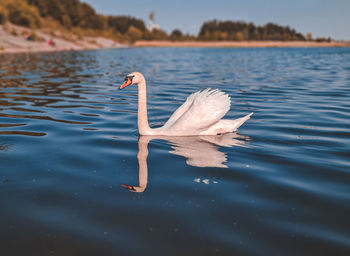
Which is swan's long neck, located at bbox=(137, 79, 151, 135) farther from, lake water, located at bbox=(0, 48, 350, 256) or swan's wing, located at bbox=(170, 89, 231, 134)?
swan's wing, located at bbox=(170, 89, 231, 134)

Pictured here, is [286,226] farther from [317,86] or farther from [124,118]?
[317,86]

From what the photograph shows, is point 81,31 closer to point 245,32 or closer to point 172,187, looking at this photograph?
point 172,187

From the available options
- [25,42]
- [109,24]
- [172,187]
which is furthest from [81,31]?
[172,187]

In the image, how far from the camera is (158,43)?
140m

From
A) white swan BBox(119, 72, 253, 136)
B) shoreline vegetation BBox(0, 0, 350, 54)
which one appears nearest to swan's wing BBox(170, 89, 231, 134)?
white swan BBox(119, 72, 253, 136)

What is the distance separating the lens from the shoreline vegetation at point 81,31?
1993 inches

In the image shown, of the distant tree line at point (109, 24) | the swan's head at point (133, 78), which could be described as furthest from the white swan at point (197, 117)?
the distant tree line at point (109, 24)

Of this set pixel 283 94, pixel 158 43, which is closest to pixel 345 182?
pixel 283 94

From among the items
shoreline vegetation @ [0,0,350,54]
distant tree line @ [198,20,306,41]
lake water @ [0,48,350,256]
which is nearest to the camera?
lake water @ [0,48,350,256]

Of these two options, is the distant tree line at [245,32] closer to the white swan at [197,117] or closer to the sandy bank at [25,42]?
the sandy bank at [25,42]

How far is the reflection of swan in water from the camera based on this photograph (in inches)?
191

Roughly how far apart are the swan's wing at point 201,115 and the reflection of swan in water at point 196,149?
259 mm

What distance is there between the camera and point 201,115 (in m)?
5.98

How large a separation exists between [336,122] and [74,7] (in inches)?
3930
